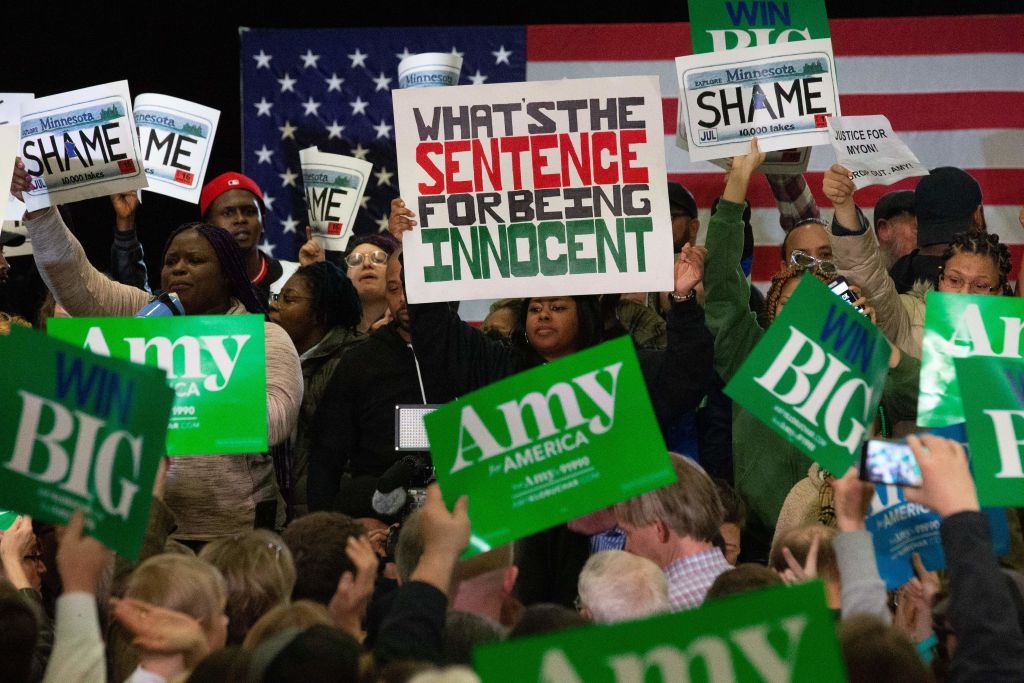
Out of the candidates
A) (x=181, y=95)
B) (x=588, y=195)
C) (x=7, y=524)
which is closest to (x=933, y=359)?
(x=588, y=195)

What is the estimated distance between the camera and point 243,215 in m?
6.45

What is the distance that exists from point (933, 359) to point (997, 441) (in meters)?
0.51

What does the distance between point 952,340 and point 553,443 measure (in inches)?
46.6

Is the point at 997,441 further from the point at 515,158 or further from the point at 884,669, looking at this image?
the point at 515,158

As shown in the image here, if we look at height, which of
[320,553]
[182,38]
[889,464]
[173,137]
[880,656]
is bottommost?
[880,656]

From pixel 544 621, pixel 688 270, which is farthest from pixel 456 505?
pixel 688 270

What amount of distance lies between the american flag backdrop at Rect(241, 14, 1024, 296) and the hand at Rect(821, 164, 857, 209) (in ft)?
8.75

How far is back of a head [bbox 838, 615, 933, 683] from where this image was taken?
249 centimetres

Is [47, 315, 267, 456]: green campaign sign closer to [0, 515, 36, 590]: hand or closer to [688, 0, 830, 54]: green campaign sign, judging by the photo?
[0, 515, 36, 590]: hand

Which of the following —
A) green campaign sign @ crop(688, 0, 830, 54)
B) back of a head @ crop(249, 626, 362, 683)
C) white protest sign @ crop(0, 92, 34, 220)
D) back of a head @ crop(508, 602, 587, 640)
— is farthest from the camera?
white protest sign @ crop(0, 92, 34, 220)

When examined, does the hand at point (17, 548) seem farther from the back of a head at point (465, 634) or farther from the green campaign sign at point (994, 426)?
the green campaign sign at point (994, 426)

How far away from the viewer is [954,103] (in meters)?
7.94

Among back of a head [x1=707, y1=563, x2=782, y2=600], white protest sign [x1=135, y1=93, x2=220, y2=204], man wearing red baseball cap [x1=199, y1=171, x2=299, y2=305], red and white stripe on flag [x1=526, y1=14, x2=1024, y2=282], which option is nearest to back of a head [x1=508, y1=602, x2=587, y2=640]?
back of a head [x1=707, y1=563, x2=782, y2=600]

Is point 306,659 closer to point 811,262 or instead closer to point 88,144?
point 811,262
